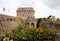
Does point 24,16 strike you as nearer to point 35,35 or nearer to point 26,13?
point 26,13

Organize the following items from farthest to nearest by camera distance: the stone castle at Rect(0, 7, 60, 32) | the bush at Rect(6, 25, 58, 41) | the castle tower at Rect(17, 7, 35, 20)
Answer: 1. the castle tower at Rect(17, 7, 35, 20)
2. the stone castle at Rect(0, 7, 60, 32)
3. the bush at Rect(6, 25, 58, 41)

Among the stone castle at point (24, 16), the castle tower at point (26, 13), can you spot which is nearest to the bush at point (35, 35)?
the stone castle at point (24, 16)

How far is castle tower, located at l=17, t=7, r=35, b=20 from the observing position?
46938mm

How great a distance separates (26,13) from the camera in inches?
1881

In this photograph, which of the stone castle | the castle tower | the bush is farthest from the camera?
the castle tower

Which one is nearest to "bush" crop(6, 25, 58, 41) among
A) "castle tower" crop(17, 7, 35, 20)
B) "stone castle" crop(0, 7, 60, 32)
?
"stone castle" crop(0, 7, 60, 32)

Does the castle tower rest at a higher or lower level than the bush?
higher

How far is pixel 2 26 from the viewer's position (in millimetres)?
31328

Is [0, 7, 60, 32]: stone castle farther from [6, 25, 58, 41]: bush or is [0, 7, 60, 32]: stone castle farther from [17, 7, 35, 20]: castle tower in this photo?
[6, 25, 58, 41]: bush

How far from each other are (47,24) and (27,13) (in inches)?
794

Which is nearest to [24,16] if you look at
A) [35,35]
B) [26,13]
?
[26,13]

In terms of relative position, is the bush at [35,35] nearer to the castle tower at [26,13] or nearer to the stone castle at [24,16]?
the stone castle at [24,16]

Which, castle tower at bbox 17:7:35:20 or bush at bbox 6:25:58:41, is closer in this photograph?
bush at bbox 6:25:58:41

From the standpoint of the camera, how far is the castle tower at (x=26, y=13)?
4694 centimetres
